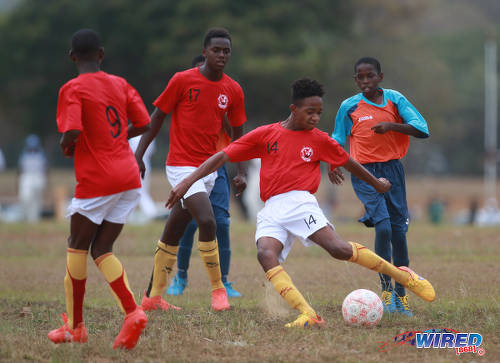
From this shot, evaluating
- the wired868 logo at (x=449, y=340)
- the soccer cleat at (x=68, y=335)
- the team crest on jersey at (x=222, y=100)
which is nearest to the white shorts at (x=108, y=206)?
the soccer cleat at (x=68, y=335)

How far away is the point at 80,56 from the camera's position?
551 centimetres

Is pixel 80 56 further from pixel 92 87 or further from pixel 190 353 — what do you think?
pixel 190 353

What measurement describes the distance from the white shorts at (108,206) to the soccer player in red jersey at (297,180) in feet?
2.37

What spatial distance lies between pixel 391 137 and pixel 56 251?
7.81 meters

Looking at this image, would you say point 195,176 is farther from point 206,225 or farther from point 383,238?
point 383,238

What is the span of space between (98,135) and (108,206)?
0.55 metres

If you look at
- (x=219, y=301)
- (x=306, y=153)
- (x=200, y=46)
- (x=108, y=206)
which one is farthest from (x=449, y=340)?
(x=200, y=46)

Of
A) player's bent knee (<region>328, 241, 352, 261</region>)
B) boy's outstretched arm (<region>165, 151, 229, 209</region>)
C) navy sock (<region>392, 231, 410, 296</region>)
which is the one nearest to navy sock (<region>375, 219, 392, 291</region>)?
navy sock (<region>392, 231, 410, 296</region>)

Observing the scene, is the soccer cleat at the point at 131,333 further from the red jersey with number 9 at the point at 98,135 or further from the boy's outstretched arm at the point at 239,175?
the boy's outstretched arm at the point at 239,175

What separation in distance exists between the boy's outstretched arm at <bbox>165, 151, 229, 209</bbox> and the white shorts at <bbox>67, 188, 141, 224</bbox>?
0.40 m

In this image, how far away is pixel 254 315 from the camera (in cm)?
673

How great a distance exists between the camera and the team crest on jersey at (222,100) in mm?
7375

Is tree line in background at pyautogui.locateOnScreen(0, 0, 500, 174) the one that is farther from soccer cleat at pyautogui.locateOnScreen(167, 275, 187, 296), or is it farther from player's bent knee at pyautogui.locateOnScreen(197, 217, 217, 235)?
player's bent knee at pyautogui.locateOnScreen(197, 217, 217, 235)

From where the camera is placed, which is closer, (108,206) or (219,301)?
(108,206)
